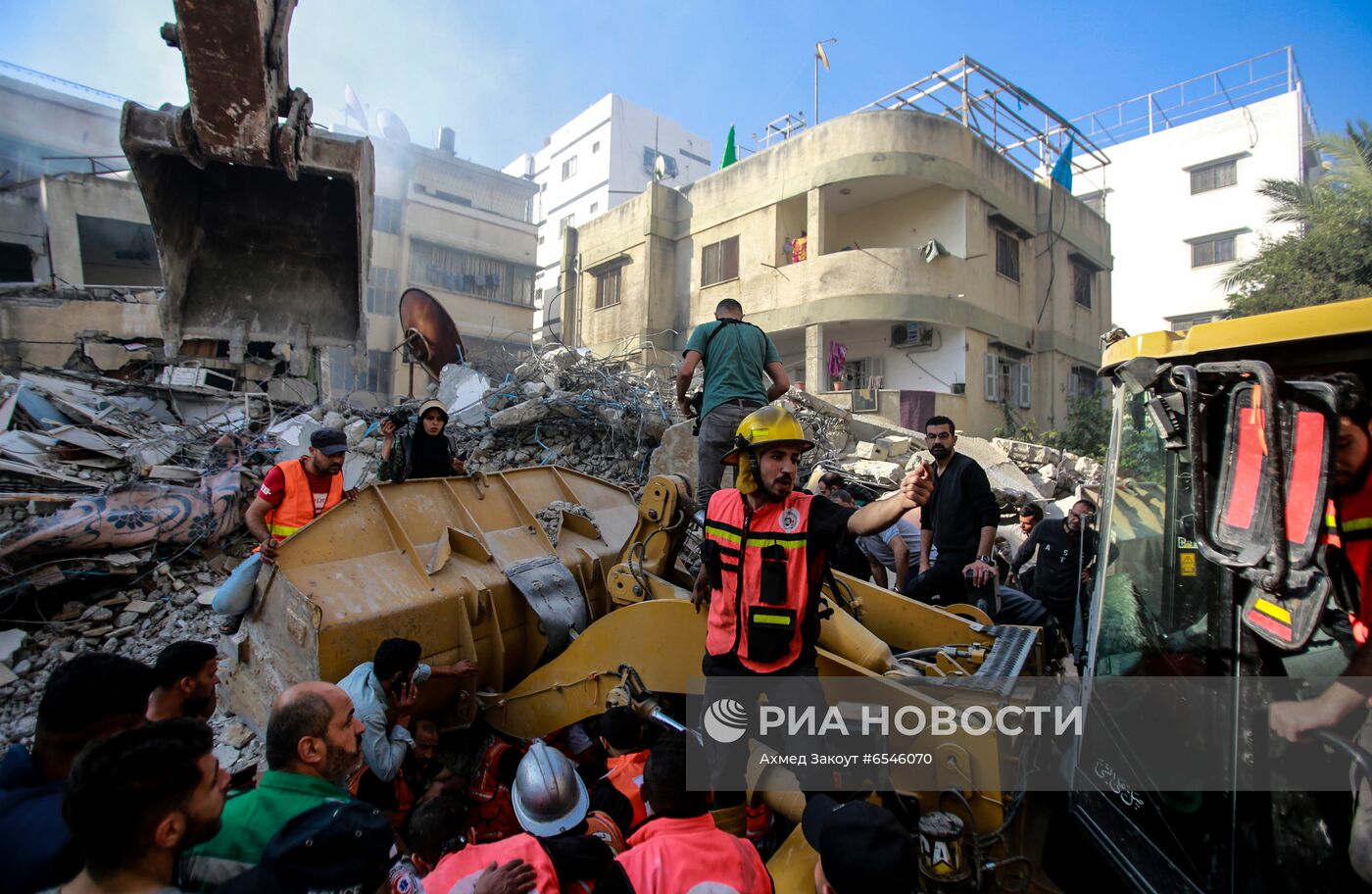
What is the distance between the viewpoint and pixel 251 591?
3.27 metres

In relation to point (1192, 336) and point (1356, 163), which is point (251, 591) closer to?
point (1192, 336)

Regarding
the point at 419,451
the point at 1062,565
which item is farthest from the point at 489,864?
the point at 1062,565

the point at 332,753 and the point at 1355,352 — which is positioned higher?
the point at 1355,352

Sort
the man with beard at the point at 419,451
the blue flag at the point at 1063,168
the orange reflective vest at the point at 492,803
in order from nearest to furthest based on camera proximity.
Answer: the orange reflective vest at the point at 492,803, the man with beard at the point at 419,451, the blue flag at the point at 1063,168

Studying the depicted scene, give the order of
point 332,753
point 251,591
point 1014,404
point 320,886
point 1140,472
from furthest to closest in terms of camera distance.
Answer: point 1014,404, point 251,591, point 1140,472, point 332,753, point 320,886

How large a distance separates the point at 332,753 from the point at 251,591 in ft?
5.81

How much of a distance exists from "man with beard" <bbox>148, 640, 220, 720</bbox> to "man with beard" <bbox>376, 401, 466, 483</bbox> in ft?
8.51

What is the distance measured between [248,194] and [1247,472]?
6.90 meters

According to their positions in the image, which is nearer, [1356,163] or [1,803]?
[1,803]

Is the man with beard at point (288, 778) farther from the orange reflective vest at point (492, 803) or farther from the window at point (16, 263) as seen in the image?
the window at point (16, 263)

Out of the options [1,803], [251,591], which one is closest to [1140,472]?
[1,803]

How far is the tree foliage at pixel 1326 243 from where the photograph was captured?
600 inches

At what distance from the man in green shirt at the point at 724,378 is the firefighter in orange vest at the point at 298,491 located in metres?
2.05

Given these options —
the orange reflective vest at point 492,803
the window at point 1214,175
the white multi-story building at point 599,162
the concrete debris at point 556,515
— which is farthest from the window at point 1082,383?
the white multi-story building at point 599,162
